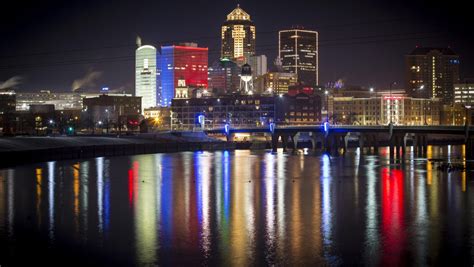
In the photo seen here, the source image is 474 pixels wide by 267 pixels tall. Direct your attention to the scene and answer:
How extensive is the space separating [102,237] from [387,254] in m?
12.7

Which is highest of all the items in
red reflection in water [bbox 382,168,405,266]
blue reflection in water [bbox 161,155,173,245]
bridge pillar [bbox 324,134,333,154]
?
bridge pillar [bbox 324,134,333,154]

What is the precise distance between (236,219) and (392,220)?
8.19 metres

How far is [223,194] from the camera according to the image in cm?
4828

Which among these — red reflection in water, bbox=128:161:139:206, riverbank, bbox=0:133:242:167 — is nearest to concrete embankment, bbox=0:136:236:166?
riverbank, bbox=0:133:242:167

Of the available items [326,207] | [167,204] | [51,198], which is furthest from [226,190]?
[51,198]

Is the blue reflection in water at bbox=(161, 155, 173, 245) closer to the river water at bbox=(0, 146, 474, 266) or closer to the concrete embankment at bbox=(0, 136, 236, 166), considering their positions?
the river water at bbox=(0, 146, 474, 266)

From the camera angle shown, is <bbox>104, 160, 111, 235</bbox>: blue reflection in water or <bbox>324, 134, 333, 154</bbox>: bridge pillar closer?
<bbox>104, 160, 111, 235</bbox>: blue reflection in water

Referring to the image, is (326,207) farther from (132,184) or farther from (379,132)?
(379,132)

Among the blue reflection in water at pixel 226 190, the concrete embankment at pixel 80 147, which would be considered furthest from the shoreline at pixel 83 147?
the blue reflection in water at pixel 226 190

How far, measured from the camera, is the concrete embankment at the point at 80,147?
8082cm

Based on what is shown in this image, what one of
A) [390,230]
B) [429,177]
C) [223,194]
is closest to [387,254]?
[390,230]

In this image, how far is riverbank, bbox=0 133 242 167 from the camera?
8112 cm

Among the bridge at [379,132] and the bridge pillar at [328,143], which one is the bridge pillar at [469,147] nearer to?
the bridge at [379,132]

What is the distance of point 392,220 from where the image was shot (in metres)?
35.9
